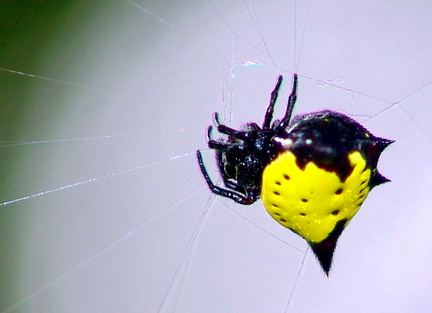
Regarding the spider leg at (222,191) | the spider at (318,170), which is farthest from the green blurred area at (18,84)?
the spider at (318,170)

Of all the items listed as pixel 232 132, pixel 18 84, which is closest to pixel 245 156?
pixel 232 132

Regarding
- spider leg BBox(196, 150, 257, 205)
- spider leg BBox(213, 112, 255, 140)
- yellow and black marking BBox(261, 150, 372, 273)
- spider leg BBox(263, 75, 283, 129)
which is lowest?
spider leg BBox(196, 150, 257, 205)

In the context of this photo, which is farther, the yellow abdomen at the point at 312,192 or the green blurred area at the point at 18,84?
Answer: the green blurred area at the point at 18,84

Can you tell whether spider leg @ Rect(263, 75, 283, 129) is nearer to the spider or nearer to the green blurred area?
the spider

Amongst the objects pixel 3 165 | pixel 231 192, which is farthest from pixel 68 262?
pixel 231 192

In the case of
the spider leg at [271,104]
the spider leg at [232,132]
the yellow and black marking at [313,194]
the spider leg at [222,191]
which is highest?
the spider leg at [271,104]

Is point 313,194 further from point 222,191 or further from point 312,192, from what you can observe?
point 222,191

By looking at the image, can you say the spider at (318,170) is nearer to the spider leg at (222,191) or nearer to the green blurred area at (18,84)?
the spider leg at (222,191)

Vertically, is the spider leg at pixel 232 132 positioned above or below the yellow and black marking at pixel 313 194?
above

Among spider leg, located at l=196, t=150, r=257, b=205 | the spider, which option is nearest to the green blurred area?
spider leg, located at l=196, t=150, r=257, b=205

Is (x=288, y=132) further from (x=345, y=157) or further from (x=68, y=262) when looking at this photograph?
(x=68, y=262)
